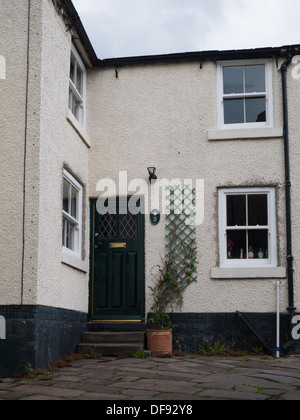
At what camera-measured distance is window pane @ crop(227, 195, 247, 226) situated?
30.6 feet

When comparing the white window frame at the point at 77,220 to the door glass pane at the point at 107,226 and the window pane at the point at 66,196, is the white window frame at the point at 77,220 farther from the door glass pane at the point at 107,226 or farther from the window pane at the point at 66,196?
the door glass pane at the point at 107,226

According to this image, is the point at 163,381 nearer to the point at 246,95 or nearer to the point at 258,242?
the point at 258,242

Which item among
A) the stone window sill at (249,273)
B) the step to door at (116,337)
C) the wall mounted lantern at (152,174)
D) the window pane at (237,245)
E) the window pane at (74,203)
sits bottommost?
the step to door at (116,337)

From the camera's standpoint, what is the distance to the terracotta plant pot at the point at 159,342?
853cm

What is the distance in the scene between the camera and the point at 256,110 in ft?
31.9

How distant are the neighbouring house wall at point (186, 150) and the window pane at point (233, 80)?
260 millimetres

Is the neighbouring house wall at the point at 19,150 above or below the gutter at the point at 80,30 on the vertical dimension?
below

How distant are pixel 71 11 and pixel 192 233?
13.0 feet

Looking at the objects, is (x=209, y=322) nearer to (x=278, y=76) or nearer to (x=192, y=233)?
(x=192, y=233)

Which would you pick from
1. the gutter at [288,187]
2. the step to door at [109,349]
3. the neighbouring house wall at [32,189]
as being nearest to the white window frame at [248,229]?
the gutter at [288,187]

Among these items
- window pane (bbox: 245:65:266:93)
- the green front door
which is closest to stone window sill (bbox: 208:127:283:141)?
window pane (bbox: 245:65:266:93)

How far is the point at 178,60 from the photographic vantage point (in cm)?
975

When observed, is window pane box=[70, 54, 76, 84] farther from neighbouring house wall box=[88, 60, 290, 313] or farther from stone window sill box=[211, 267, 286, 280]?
stone window sill box=[211, 267, 286, 280]

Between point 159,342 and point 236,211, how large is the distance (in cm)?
253
